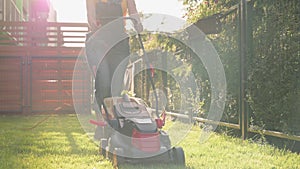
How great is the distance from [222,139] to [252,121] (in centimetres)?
47

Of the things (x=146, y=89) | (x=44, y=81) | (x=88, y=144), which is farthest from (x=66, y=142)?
(x=44, y=81)

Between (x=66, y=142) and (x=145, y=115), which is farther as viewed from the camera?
(x=66, y=142)

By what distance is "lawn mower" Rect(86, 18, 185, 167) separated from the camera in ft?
9.72

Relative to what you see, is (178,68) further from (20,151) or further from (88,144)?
(20,151)

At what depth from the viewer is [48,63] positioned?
34.0ft

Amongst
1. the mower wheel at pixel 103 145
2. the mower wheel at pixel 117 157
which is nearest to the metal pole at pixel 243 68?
the mower wheel at pixel 103 145

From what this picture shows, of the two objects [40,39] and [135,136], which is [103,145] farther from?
[40,39]

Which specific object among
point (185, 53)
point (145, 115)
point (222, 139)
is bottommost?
point (222, 139)

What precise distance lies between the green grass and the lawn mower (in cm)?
8

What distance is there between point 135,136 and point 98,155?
841 millimetres

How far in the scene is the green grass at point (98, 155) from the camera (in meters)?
3.25

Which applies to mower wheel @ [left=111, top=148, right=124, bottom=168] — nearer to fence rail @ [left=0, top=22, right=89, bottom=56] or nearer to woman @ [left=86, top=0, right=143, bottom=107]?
woman @ [left=86, top=0, right=143, bottom=107]

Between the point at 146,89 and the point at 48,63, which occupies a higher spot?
the point at 48,63

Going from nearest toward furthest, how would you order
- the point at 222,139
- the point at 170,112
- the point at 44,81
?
the point at 222,139 → the point at 170,112 → the point at 44,81
